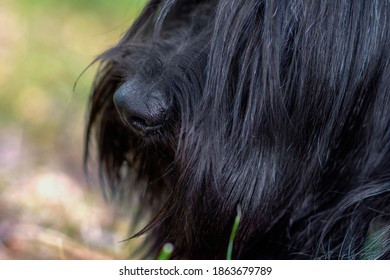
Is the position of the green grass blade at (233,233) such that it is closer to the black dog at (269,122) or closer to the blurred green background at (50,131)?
the black dog at (269,122)

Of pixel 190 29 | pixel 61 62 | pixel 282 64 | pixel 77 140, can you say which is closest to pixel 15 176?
pixel 77 140

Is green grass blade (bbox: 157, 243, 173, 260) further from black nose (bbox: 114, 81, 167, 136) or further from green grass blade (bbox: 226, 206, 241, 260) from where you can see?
black nose (bbox: 114, 81, 167, 136)

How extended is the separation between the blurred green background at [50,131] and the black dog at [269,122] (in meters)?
0.65

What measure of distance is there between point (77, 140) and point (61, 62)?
796 millimetres

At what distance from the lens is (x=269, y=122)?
223 centimetres

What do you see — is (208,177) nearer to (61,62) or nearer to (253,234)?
(253,234)

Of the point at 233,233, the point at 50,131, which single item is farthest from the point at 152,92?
the point at 50,131

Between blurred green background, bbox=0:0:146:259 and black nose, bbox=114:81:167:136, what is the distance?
2.20ft

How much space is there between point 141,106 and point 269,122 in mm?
367

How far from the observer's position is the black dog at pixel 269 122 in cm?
219

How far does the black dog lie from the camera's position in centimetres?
219

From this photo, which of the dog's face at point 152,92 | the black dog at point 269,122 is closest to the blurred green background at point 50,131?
the dog's face at point 152,92

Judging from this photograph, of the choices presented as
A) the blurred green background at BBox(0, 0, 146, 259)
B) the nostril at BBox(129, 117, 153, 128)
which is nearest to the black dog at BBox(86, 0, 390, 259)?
the nostril at BBox(129, 117, 153, 128)

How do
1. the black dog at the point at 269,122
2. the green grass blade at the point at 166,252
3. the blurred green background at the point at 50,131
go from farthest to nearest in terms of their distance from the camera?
the blurred green background at the point at 50,131, the green grass blade at the point at 166,252, the black dog at the point at 269,122
